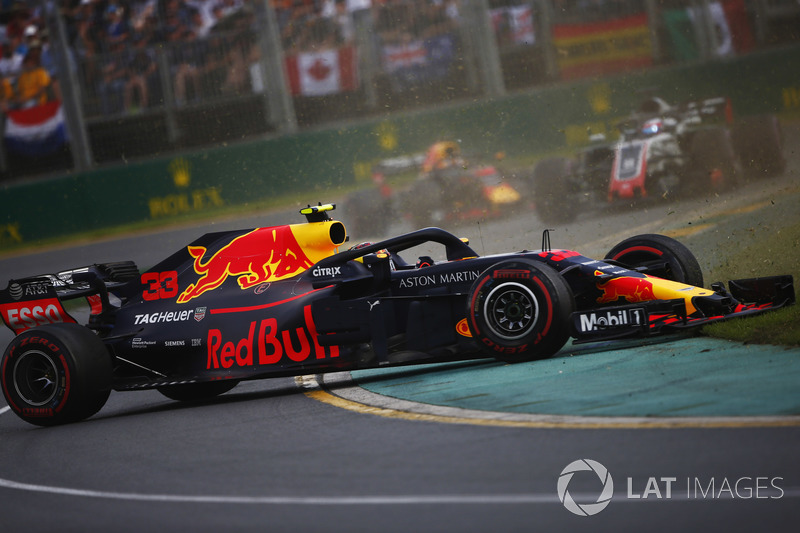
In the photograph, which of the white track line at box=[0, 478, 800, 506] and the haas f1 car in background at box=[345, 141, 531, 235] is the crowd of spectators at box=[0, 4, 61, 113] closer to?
the haas f1 car in background at box=[345, 141, 531, 235]

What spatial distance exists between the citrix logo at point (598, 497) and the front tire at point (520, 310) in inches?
101

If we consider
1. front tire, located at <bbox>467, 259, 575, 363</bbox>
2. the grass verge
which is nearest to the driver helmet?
the grass verge

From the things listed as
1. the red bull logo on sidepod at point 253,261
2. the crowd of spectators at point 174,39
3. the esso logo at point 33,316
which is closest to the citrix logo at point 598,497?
the red bull logo on sidepod at point 253,261

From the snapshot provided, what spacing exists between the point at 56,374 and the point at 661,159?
8.46m

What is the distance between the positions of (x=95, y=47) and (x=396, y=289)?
35.6 feet

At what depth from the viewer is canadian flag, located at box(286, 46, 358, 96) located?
16.6 meters

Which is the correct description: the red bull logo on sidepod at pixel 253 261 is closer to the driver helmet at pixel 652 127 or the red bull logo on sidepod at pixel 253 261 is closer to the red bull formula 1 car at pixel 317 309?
the red bull formula 1 car at pixel 317 309

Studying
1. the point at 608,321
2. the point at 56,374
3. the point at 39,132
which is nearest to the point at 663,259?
the point at 608,321

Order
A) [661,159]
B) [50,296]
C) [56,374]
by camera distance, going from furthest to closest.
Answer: [661,159]
[50,296]
[56,374]

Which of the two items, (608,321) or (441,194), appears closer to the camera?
(608,321)

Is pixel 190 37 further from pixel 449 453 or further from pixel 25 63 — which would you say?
pixel 449 453

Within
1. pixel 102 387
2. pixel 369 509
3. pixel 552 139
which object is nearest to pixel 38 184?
pixel 552 139

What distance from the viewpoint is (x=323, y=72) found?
16.7 meters

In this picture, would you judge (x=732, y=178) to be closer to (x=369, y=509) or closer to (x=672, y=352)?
(x=672, y=352)
